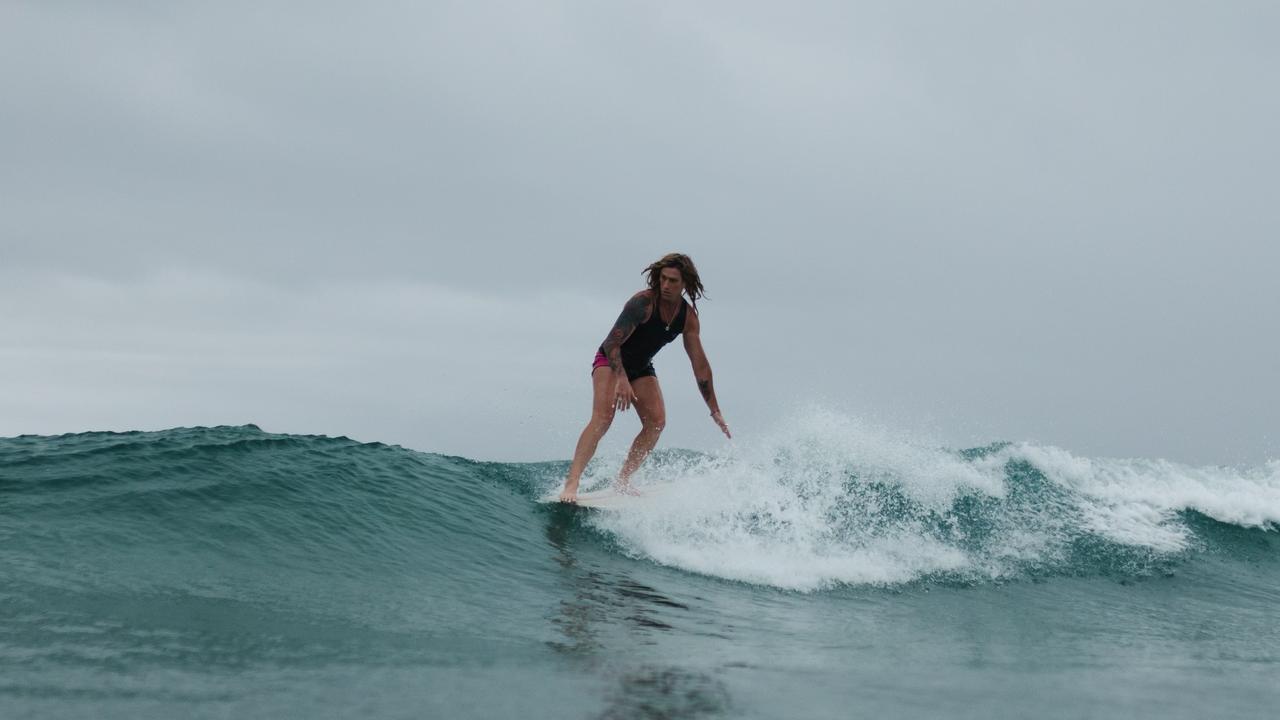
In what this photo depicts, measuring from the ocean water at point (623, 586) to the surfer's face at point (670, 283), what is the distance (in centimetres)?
186

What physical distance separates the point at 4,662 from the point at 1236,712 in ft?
17.3

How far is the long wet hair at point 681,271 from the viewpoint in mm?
8359

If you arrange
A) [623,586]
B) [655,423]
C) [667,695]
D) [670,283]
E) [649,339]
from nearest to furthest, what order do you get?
[667,695], [623,586], [670,283], [649,339], [655,423]

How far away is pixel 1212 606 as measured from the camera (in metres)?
7.42

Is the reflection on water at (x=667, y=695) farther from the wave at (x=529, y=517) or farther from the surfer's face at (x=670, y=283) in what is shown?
the surfer's face at (x=670, y=283)

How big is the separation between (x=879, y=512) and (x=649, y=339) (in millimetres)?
2876

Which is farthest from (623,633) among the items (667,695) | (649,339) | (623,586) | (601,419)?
(649,339)

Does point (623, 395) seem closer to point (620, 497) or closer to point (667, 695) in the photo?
point (620, 497)

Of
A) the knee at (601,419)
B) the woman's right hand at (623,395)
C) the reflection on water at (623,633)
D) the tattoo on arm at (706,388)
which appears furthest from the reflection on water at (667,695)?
the tattoo on arm at (706,388)

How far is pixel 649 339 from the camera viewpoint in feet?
28.2

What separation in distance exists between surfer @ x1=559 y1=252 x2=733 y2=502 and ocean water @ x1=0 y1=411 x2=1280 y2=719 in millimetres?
719

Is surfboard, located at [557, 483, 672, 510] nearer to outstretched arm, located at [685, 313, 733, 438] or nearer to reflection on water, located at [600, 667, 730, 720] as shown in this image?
outstretched arm, located at [685, 313, 733, 438]

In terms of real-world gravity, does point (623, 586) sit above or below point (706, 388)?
below

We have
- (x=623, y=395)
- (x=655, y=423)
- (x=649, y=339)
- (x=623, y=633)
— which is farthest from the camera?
(x=655, y=423)
